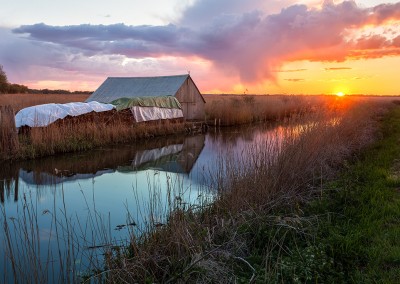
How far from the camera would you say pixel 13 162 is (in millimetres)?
11812

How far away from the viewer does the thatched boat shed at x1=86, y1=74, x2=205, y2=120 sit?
26.6 meters

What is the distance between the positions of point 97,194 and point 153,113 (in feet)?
43.2

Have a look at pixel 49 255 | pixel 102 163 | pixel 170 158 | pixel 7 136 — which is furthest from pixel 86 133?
pixel 49 255

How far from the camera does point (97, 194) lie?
8570mm

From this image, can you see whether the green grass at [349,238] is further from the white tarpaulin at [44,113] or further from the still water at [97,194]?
the white tarpaulin at [44,113]

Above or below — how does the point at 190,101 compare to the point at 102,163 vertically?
above

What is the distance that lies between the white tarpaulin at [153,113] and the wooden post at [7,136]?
26.0 feet

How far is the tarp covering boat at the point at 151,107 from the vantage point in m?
19.8

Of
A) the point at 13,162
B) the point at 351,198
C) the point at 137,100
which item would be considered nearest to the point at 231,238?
the point at 351,198

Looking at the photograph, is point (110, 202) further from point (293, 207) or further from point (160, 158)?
point (160, 158)

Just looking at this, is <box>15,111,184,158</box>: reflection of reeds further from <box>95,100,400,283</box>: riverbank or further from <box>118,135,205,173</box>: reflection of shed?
<box>95,100,400,283</box>: riverbank

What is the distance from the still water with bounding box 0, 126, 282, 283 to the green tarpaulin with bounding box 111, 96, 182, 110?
3328mm

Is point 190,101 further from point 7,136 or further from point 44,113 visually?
point 7,136

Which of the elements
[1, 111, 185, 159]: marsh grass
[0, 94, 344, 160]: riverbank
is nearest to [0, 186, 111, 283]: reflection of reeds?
[0, 94, 344, 160]: riverbank
